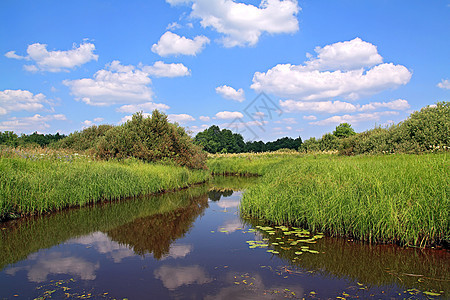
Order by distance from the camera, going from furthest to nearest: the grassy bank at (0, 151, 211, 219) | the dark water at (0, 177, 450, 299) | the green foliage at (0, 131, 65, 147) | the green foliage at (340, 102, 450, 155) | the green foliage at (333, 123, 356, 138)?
the green foliage at (333, 123, 356, 138)
the green foliage at (0, 131, 65, 147)
the green foliage at (340, 102, 450, 155)
the grassy bank at (0, 151, 211, 219)
the dark water at (0, 177, 450, 299)

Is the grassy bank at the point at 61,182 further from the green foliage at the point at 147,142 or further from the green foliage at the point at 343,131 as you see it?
the green foliage at the point at 343,131

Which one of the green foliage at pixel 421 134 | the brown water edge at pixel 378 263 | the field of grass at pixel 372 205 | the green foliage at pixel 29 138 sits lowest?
the brown water edge at pixel 378 263

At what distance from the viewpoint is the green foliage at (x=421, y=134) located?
16.3 m

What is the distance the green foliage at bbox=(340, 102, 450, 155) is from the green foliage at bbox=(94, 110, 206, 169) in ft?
41.8

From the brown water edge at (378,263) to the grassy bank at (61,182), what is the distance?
7465 mm

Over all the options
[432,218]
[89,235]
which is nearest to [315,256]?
[432,218]

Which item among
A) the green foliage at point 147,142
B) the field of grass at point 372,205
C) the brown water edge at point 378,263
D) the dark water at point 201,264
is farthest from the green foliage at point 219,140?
the brown water edge at point 378,263

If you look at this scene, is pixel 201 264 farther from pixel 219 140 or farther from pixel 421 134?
pixel 219 140

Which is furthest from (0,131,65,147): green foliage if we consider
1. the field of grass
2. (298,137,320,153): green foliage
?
(298,137,320,153): green foliage

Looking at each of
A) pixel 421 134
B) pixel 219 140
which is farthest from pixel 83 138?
pixel 219 140

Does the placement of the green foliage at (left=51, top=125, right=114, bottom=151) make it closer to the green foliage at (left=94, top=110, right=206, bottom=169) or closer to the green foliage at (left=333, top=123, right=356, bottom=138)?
the green foliage at (left=94, top=110, right=206, bottom=169)

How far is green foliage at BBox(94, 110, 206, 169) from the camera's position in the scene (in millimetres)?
18062

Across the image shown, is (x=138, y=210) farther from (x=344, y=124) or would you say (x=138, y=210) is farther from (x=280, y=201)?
(x=344, y=124)

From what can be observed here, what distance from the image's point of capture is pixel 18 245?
6.76 m
